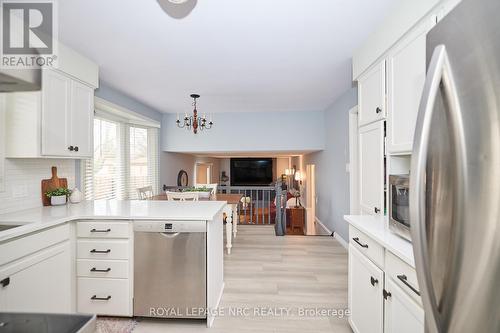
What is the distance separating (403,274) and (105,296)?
2155mm

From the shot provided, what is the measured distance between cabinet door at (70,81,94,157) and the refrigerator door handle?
107 inches

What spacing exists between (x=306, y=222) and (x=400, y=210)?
18.2ft

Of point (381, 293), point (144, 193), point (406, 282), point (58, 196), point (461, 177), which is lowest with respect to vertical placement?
point (381, 293)

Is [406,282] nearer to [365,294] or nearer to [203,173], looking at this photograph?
[365,294]

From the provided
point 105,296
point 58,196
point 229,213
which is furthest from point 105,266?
point 229,213

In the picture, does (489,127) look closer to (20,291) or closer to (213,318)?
(213,318)

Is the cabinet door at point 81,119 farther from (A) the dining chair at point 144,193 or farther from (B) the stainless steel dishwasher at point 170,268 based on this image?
(A) the dining chair at point 144,193

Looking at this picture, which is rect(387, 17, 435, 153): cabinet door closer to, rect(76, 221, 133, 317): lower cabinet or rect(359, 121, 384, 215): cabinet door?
Result: rect(359, 121, 384, 215): cabinet door

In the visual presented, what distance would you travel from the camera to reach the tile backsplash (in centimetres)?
194

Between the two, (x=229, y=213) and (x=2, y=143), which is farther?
(x=229, y=213)

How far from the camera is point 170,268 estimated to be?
184 centimetres

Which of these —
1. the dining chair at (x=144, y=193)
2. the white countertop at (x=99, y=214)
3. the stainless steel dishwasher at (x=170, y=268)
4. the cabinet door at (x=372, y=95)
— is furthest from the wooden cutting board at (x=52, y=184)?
the cabinet door at (x=372, y=95)

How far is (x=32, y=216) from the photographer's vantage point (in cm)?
180

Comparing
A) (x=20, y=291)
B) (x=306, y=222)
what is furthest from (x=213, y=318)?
(x=306, y=222)
